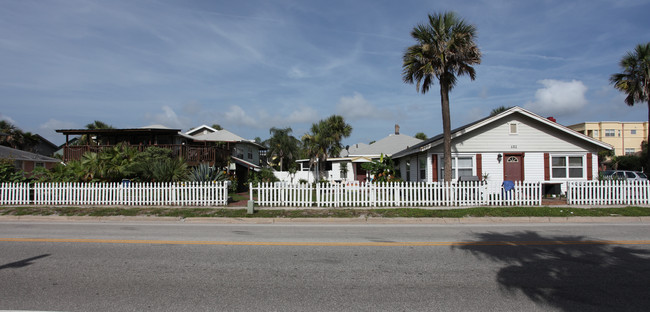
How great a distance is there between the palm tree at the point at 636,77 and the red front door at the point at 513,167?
11.2 m

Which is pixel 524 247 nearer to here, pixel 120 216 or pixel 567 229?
pixel 567 229

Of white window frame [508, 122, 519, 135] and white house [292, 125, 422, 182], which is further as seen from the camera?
white house [292, 125, 422, 182]

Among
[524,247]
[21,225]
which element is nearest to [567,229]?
[524,247]

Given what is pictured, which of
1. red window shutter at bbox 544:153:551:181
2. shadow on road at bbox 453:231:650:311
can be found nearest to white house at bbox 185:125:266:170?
red window shutter at bbox 544:153:551:181

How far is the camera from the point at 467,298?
485 cm

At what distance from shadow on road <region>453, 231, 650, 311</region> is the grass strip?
13.0 ft

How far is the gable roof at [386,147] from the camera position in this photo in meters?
41.4

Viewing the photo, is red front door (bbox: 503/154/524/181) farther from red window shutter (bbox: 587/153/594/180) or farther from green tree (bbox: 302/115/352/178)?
green tree (bbox: 302/115/352/178)

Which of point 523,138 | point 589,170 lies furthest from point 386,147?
point 589,170

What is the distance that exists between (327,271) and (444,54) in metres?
12.3

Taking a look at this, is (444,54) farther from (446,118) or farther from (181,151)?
(181,151)

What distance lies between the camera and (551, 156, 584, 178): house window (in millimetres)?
19781

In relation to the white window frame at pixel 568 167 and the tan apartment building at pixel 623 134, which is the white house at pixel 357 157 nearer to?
the white window frame at pixel 568 167

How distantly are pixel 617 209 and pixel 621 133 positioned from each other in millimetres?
58777
